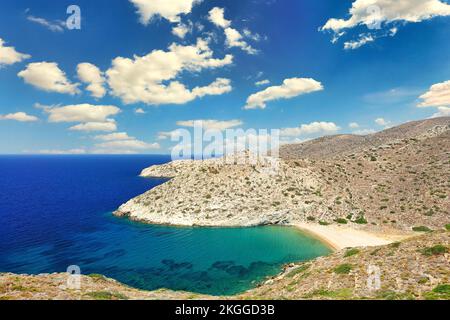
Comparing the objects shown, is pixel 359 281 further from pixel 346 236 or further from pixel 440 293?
pixel 346 236

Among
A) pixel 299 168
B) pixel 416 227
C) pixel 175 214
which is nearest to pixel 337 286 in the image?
pixel 416 227

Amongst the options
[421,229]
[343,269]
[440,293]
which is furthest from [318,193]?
[440,293]

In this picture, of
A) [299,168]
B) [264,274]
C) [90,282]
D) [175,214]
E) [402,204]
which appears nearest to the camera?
[90,282]

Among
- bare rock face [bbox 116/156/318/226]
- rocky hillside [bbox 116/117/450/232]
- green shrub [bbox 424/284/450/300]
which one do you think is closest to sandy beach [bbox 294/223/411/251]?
rocky hillside [bbox 116/117/450/232]

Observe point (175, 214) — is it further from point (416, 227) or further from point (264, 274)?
point (416, 227)

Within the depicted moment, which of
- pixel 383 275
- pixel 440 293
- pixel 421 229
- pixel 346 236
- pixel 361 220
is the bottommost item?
pixel 346 236
